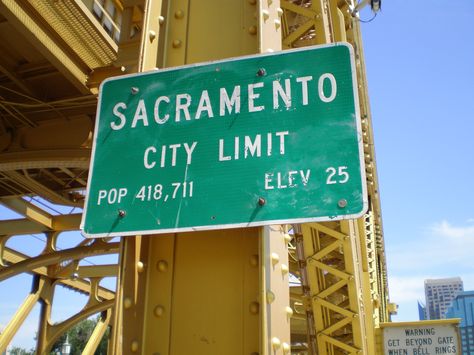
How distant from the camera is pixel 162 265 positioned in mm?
2881

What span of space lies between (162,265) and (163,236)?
17 centimetres

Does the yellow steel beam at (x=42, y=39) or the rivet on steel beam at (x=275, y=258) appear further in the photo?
the yellow steel beam at (x=42, y=39)

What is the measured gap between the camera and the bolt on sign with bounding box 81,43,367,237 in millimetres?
2541

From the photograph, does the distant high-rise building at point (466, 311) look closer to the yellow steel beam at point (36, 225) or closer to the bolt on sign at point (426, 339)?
the yellow steel beam at point (36, 225)

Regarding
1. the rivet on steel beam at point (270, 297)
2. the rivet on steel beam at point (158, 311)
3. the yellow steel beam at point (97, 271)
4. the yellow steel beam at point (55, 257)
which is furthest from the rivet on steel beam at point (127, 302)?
the yellow steel beam at point (97, 271)

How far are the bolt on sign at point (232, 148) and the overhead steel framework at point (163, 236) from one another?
22 centimetres

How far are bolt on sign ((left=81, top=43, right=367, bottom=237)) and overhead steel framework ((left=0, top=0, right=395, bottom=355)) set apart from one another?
218mm

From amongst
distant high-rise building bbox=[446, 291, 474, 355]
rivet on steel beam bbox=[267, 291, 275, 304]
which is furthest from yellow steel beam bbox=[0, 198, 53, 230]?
distant high-rise building bbox=[446, 291, 474, 355]

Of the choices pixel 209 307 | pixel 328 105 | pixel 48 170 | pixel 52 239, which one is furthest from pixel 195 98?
pixel 52 239

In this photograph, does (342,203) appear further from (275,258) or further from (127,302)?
(127,302)

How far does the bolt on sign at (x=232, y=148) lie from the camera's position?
2541 millimetres

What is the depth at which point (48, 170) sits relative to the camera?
15.1m

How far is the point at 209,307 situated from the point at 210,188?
64cm

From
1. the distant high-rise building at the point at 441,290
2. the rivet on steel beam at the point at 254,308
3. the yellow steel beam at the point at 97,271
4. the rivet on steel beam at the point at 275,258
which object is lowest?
the rivet on steel beam at the point at 254,308
